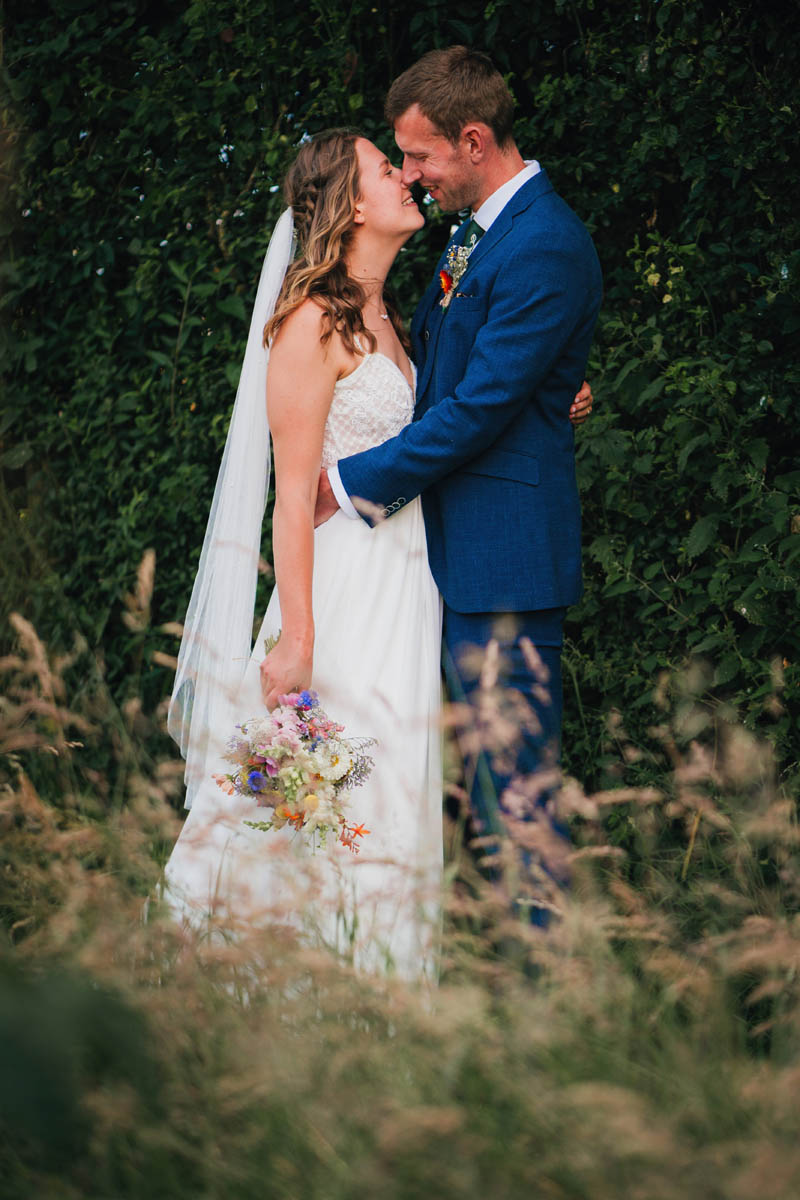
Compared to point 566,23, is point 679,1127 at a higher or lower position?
lower

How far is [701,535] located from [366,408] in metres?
1.05

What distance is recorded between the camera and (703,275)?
134 inches

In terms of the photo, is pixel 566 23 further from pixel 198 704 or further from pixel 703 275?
pixel 198 704

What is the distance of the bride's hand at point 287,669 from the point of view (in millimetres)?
2773

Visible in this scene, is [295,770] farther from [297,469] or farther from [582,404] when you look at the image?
[582,404]

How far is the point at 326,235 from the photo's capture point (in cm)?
296

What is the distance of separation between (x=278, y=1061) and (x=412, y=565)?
159 cm

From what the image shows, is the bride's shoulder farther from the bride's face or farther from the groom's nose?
the groom's nose

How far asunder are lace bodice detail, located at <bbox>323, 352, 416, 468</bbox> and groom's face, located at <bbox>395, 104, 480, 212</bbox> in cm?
→ 46

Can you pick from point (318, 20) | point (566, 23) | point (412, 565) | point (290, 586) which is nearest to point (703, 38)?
point (566, 23)

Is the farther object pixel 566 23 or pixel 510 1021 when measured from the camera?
pixel 566 23

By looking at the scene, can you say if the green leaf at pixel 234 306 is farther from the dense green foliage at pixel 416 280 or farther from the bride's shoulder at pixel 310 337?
the bride's shoulder at pixel 310 337

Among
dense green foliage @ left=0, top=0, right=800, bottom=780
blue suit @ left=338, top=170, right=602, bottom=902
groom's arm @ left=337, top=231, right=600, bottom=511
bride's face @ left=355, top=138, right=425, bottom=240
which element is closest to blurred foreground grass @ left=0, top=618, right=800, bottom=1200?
blue suit @ left=338, top=170, right=602, bottom=902

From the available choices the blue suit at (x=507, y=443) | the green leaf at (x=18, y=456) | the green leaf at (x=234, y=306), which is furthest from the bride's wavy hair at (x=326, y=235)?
the green leaf at (x=18, y=456)
